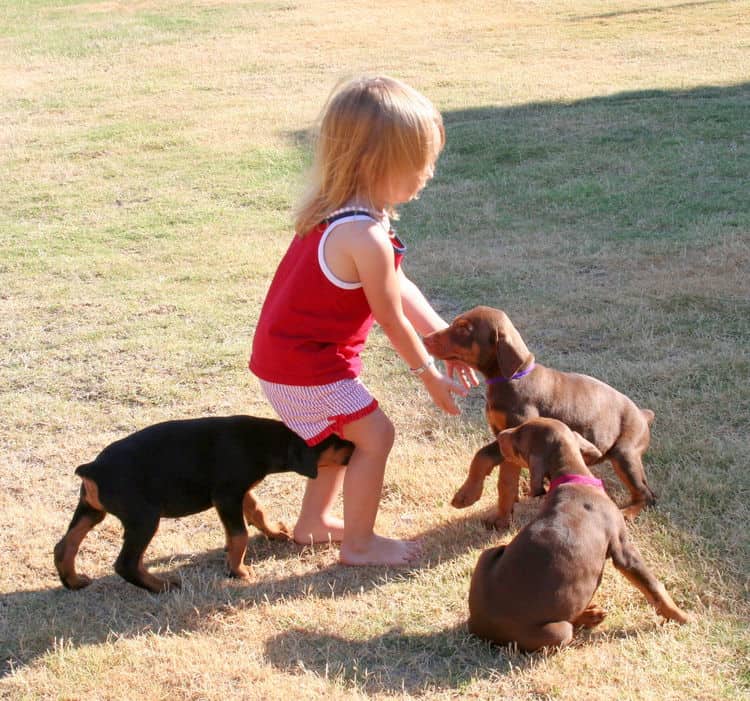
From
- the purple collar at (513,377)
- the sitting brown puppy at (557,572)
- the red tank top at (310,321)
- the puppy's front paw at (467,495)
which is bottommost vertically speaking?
the puppy's front paw at (467,495)

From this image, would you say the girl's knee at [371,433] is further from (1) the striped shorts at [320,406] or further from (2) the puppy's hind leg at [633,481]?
(2) the puppy's hind leg at [633,481]

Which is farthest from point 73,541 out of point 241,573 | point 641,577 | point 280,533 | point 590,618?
point 641,577

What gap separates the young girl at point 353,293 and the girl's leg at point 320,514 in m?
0.16

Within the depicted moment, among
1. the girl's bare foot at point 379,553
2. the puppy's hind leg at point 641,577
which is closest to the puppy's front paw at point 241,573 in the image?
the girl's bare foot at point 379,553

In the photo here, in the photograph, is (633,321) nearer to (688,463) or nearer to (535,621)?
(688,463)

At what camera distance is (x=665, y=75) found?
1570cm

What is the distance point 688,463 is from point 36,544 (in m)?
2.88

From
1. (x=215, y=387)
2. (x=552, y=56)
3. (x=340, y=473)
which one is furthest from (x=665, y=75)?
(x=340, y=473)

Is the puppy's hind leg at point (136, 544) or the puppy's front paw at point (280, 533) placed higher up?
the puppy's hind leg at point (136, 544)

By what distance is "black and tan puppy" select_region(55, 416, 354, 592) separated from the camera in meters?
3.84

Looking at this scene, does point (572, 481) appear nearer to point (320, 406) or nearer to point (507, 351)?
point (507, 351)

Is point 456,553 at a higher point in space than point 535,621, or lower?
lower

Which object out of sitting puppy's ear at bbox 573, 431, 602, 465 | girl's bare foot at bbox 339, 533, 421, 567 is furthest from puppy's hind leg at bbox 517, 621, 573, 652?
girl's bare foot at bbox 339, 533, 421, 567

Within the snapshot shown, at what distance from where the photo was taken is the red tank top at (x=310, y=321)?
388 centimetres
